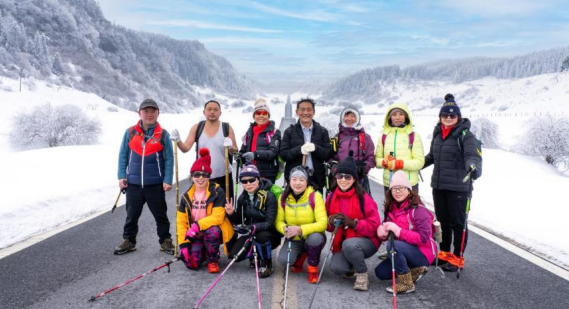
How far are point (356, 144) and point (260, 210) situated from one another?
1687 millimetres

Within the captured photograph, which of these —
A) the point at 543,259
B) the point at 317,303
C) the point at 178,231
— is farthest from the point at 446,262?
the point at 178,231

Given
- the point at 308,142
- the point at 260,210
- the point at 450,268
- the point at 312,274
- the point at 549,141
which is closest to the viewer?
the point at 312,274

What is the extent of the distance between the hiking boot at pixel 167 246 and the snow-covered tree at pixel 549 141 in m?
26.6

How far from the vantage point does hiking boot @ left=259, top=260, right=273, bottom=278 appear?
16.9 feet

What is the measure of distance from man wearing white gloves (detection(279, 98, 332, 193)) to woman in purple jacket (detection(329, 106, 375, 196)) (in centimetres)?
22

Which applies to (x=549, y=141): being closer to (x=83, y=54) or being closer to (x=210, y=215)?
(x=210, y=215)

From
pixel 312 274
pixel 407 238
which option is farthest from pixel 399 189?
pixel 312 274

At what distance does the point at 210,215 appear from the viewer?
5469 millimetres

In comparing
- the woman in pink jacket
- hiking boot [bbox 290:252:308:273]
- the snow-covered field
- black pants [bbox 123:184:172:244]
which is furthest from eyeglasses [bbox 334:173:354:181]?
the snow-covered field

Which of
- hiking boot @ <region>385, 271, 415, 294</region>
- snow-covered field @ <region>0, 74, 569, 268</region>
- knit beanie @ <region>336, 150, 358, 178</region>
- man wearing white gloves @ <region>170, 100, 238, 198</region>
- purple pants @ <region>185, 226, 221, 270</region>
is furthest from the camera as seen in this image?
snow-covered field @ <region>0, 74, 569, 268</region>

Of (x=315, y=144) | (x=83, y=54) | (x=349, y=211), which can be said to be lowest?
(x=349, y=211)

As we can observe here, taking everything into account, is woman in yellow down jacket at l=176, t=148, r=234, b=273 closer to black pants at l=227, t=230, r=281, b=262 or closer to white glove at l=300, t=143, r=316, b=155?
black pants at l=227, t=230, r=281, b=262

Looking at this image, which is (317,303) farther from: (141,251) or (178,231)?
(141,251)

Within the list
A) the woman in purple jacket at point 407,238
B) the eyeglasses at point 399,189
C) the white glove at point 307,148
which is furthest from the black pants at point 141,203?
the eyeglasses at point 399,189
